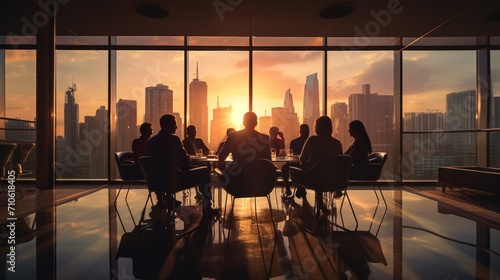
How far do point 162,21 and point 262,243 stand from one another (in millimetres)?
4705

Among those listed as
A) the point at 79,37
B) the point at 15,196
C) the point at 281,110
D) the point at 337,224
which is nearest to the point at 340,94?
the point at 281,110

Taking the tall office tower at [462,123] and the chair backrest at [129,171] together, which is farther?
the tall office tower at [462,123]

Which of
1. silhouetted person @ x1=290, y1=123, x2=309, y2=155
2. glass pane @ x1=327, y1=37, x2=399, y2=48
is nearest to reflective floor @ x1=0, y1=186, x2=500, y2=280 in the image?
silhouetted person @ x1=290, y1=123, x2=309, y2=155

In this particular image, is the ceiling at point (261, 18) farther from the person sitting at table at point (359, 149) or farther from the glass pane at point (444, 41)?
the person sitting at table at point (359, 149)

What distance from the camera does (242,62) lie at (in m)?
6.52

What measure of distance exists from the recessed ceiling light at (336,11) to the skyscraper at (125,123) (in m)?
4.72

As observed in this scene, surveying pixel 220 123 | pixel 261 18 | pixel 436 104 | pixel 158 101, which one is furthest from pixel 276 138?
pixel 436 104

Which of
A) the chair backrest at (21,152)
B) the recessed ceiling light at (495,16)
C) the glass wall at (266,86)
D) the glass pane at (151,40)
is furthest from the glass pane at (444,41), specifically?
the chair backrest at (21,152)

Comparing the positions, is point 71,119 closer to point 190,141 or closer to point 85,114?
point 85,114

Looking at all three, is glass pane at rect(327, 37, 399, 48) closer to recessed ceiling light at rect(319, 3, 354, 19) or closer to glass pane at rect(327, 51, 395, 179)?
glass pane at rect(327, 51, 395, 179)

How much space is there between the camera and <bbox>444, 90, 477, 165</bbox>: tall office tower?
609 cm

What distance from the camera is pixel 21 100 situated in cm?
638

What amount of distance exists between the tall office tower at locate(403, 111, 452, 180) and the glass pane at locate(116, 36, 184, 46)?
5915mm

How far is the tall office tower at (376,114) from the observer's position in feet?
21.2
